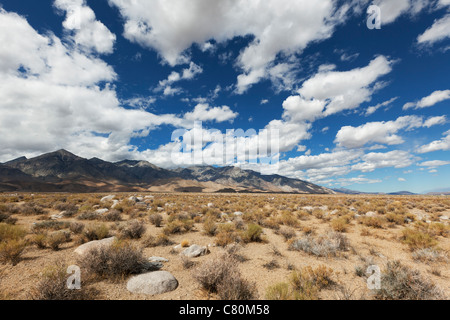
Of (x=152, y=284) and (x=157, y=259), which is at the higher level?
(x=152, y=284)

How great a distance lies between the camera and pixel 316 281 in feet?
17.7

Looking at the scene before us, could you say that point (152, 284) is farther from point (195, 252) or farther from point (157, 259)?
point (195, 252)

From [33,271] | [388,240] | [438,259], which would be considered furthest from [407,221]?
[33,271]

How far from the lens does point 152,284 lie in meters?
5.15

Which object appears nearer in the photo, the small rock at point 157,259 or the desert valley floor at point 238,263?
the desert valley floor at point 238,263

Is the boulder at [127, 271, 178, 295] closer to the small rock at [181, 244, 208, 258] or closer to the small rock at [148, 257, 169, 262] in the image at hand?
the small rock at [148, 257, 169, 262]

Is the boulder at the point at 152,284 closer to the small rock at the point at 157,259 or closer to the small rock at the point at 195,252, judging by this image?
the small rock at the point at 157,259

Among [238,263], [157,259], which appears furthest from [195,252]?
[238,263]

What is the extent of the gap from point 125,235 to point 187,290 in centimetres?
619

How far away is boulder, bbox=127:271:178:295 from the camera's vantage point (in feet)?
16.5

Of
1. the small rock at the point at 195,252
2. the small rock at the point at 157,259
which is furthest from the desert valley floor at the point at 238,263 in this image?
the small rock at the point at 157,259

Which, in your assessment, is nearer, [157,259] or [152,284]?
[152,284]

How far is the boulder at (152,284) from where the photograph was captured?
5023mm

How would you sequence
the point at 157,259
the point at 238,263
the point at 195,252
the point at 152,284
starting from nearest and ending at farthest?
the point at 152,284, the point at 238,263, the point at 157,259, the point at 195,252
